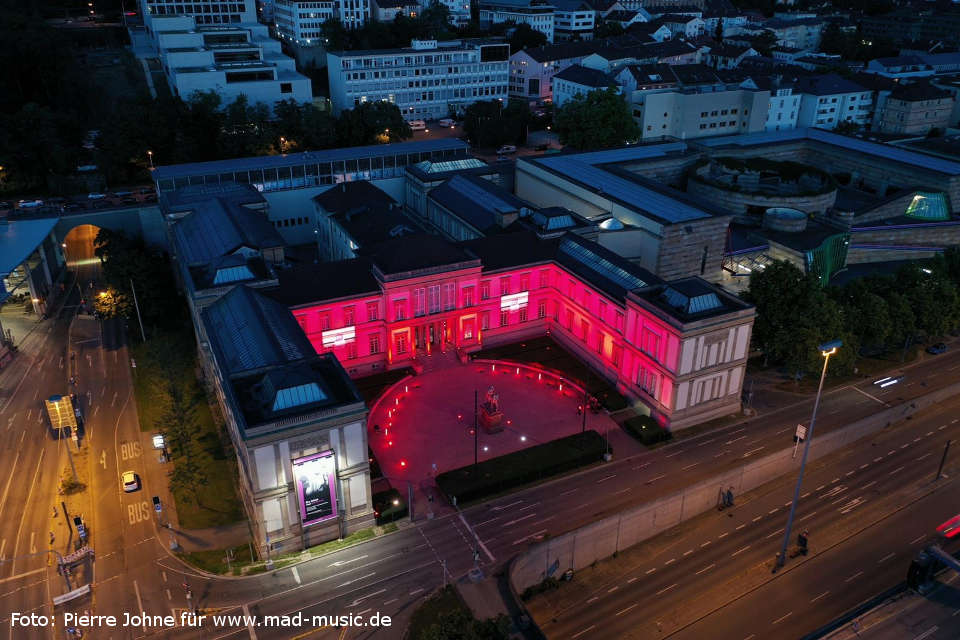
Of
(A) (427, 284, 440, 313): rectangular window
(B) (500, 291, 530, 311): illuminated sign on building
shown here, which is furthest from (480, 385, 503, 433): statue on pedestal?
(B) (500, 291, 530, 311): illuminated sign on building

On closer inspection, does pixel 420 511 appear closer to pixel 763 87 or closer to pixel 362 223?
pixel 362 223

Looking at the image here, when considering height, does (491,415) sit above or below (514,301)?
below

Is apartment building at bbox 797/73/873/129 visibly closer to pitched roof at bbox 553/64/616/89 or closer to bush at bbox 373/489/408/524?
pitched roof at bbox 553/64/616/89

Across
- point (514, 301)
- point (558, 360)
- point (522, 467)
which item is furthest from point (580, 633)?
point (514, 301)

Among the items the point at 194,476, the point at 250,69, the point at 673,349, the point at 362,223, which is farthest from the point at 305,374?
the point at 250,69

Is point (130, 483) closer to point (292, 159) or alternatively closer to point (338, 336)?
point (338, 336)

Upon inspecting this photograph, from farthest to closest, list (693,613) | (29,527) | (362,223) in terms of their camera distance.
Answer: (362,223) < (29,527) < (693,613)

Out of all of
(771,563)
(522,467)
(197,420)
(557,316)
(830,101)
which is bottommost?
(771,563)

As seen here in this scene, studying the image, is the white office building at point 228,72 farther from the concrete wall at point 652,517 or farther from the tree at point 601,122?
the concrete wall at point 652,517
